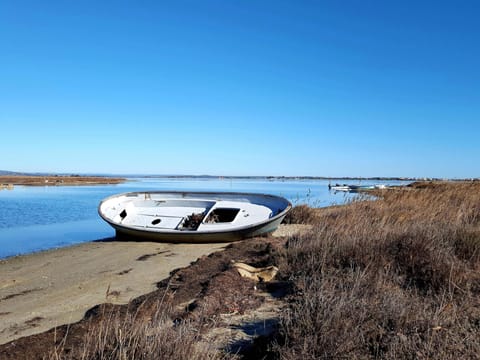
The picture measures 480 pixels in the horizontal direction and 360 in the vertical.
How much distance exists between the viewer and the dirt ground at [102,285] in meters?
5.09

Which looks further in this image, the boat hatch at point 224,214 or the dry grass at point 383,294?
the boat hatch at point 224,214

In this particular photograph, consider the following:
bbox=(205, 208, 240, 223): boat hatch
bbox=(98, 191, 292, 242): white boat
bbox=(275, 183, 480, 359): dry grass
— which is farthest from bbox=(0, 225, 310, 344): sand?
bbox=(275, 183, 480, 359): dry grass

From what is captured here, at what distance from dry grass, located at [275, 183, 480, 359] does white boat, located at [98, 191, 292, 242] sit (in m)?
4.25

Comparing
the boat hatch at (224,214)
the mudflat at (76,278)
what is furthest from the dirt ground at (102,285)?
the boat hatch at (224,214)

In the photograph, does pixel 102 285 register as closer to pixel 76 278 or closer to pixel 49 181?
pixel 76 278

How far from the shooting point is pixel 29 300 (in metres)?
7.18

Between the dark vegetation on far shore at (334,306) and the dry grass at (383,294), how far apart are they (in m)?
0.01

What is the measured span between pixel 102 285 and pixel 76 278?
4.33 ft

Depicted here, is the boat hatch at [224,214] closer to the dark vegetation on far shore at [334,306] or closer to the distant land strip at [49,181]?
the dark vegetation on far shore at [334,306]

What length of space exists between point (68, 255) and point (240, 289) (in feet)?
25.3

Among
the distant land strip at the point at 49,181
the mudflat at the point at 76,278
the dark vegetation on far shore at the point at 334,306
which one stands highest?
the distant land strip at the point at 49,181

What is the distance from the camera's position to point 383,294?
451 cm

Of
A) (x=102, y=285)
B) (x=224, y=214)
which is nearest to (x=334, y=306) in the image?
(x=102, y=285)

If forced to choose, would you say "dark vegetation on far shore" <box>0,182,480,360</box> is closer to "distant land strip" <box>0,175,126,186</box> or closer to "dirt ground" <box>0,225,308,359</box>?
"dirt ground" <box>0,225,308,359</box>
